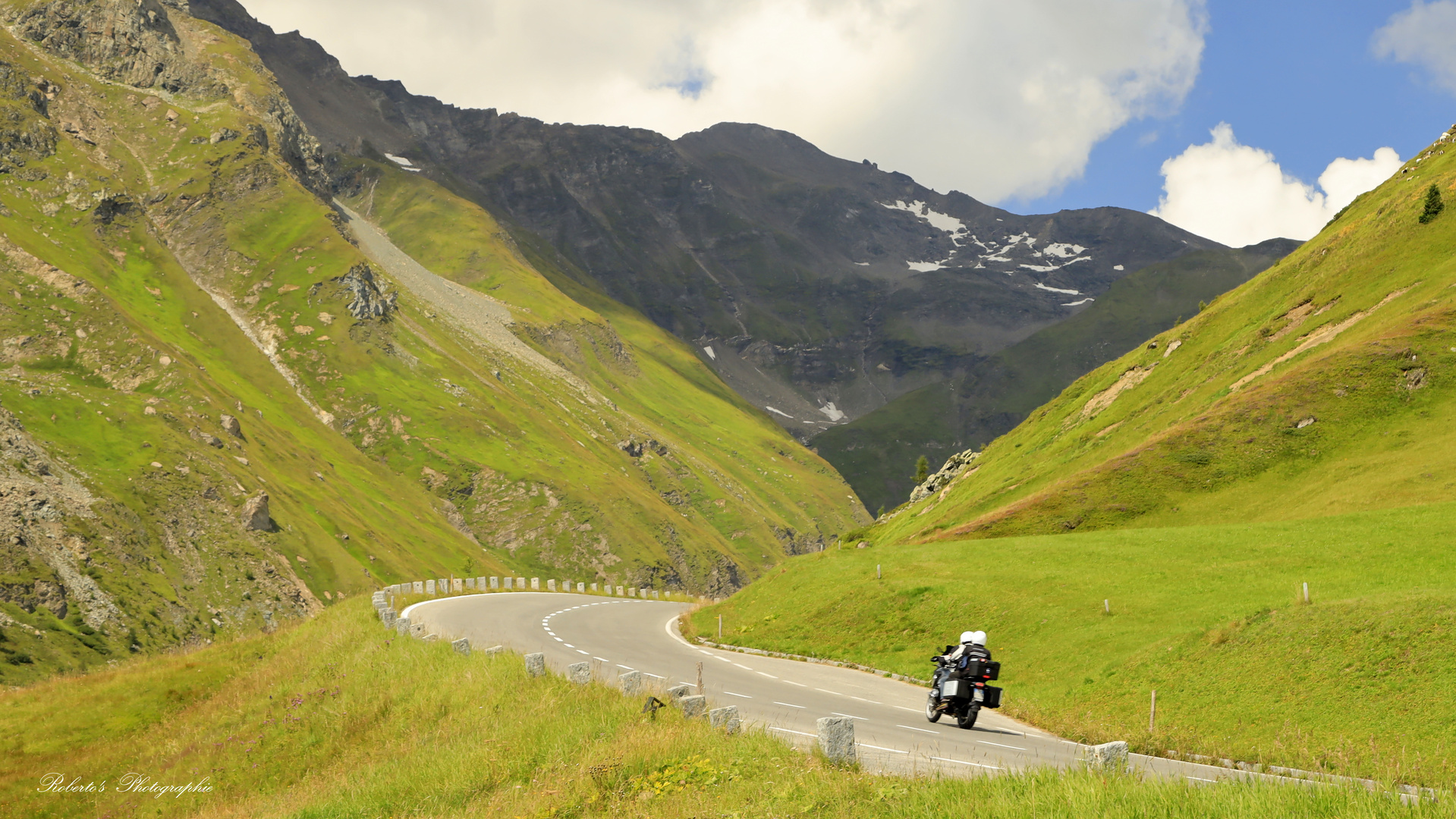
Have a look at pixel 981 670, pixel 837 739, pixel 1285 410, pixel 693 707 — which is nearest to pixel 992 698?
pixel 981 670

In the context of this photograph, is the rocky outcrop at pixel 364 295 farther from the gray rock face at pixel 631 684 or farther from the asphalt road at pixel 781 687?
the gray rock face at pixel 631 684

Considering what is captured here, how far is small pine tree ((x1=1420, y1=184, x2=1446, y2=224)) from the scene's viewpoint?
56.2 meters

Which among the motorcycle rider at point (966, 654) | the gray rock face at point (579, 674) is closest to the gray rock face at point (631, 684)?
the gray rock face at point (579, 674)

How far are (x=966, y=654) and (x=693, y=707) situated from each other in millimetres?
6875

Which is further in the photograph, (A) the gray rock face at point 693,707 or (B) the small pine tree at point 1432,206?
(B) the small pine tree at point 1432,206

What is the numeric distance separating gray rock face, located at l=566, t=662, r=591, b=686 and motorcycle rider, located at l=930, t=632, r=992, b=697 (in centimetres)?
733

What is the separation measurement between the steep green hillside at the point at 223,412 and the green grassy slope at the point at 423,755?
20742 mm

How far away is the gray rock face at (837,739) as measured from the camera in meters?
11.5

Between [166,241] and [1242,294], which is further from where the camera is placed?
[166,241]

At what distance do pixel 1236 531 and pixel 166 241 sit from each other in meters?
160

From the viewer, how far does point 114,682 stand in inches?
1066

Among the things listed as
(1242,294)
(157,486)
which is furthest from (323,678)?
(1242,294)

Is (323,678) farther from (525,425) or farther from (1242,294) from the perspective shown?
(525,425)

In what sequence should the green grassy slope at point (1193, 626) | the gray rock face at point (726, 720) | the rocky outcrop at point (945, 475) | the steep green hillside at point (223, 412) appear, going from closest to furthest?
the gray rock face at point (726, 720) → the green grassy slope at point (1193, 626) → the steep green hillside at point (223, 412) → the rocky outcrop at point (945, 475)
